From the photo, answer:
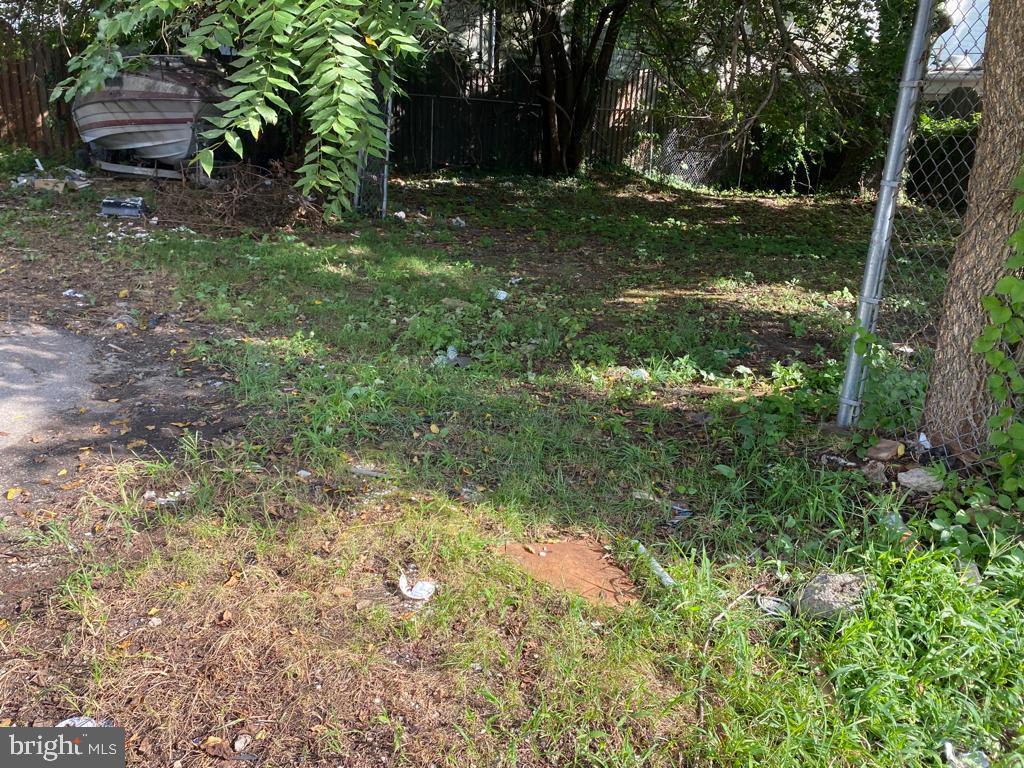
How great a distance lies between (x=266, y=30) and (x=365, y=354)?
2.76m

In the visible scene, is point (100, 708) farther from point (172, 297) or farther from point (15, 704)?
point (172, 297)

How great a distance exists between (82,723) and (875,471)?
9.90 ft

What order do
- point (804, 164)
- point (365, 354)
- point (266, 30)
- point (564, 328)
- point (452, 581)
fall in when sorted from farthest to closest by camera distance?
point (804, 164)
point (564, 328)
point (365, 354)
point (452, 581)
point (266, 30)

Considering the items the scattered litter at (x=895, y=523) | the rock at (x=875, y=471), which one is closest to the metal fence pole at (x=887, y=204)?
the rock at (x=875, y=471)

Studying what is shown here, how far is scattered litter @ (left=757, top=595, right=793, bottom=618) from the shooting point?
2.74 m

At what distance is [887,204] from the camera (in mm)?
3516

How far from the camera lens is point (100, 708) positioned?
7.52 ft

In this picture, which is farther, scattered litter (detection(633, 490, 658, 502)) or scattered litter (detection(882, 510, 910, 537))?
scattered litter (detection(633, 490, 658, 502))

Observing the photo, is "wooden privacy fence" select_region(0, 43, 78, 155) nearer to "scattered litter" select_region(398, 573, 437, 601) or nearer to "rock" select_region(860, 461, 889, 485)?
"scattered litter" select_region(398, 573, 437, 601)

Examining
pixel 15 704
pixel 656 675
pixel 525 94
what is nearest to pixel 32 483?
pixel 15 704

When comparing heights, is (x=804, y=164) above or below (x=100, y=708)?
above

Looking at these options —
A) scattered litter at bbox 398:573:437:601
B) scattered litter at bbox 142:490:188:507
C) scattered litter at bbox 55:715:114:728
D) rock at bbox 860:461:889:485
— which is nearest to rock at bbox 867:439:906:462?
rock at bbox 860:461:889:485

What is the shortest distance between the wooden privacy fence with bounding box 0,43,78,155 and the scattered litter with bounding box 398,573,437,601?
403 inches

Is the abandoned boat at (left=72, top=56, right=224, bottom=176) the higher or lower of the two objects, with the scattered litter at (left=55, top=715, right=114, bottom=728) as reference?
higher
